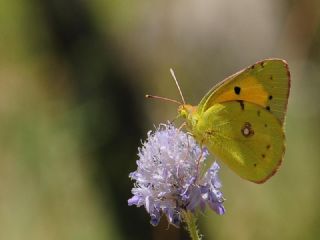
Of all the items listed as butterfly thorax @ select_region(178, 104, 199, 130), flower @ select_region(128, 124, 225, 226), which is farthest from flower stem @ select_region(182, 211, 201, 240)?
butterfly thorax @ select_region(178, 104, 199, 130)

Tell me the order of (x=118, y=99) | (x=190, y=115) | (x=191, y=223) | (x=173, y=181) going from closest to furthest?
1. (x=191, y=223)
2. (x=173, y=181)
3. (x=190, y=115)
4. (x=118, y=99)

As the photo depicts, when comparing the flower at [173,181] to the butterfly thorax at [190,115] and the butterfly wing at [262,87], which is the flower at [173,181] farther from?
the butterfly wing at [262,87]

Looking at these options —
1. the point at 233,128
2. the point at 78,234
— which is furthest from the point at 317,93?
the point at 233,128

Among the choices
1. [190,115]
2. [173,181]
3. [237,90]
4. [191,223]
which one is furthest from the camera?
[190,115]

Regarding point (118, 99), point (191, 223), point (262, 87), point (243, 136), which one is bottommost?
point (191, 223)

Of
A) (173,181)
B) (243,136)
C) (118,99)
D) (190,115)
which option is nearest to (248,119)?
(243,136)

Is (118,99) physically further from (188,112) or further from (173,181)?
(173,181)
